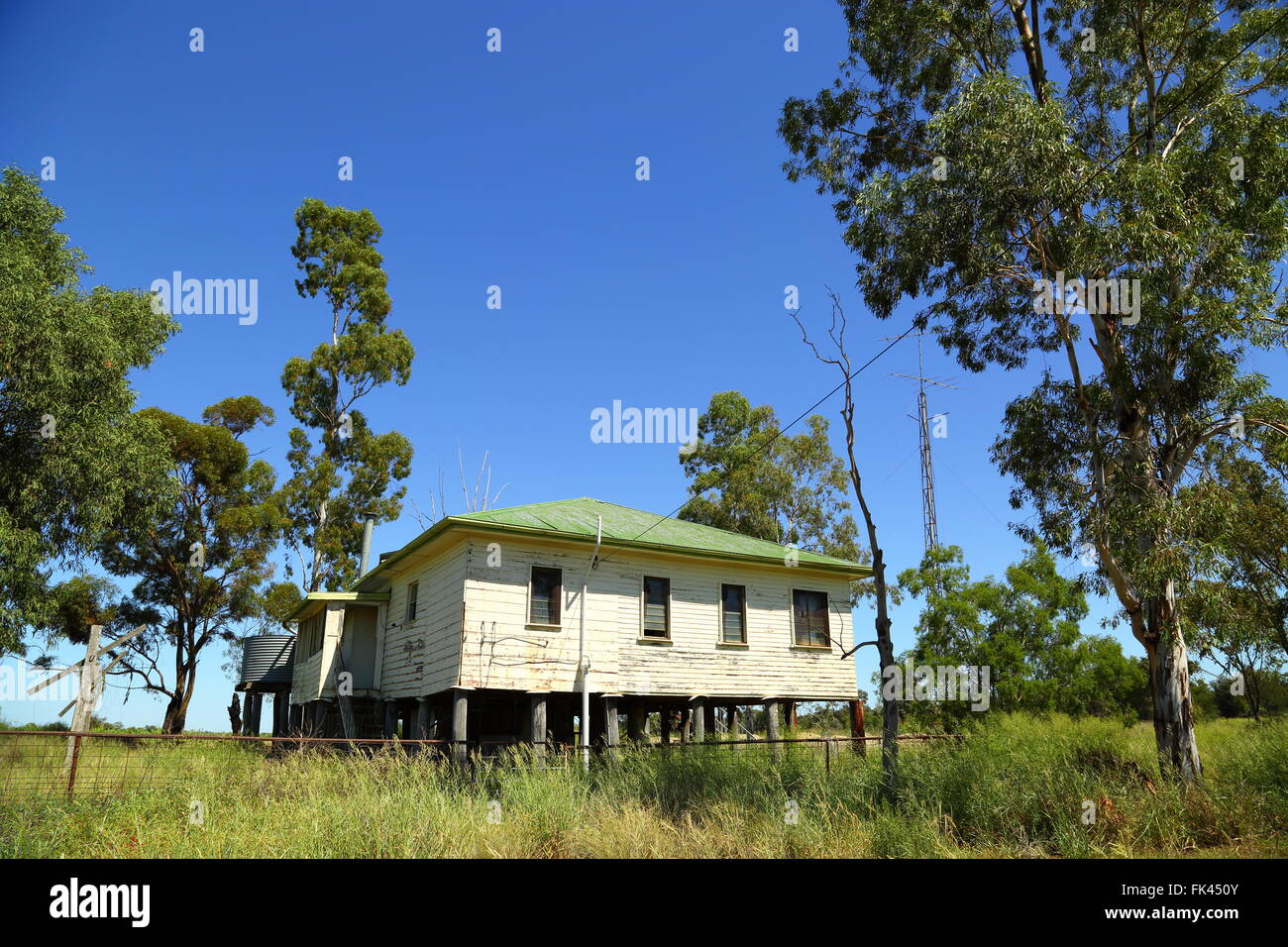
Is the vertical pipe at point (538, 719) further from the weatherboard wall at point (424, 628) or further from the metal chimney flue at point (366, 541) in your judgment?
the metal chimney flue at point (366, 541)

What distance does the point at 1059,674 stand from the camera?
3256 cm

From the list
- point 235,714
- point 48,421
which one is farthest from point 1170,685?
point 235,714

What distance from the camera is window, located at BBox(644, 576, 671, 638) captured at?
18719 millimetres

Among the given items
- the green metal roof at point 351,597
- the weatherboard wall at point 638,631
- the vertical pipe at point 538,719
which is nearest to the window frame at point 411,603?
the green metal roof at point 351,597

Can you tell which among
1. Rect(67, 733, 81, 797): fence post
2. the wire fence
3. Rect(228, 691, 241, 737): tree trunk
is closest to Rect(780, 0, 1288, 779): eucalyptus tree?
the wire fence

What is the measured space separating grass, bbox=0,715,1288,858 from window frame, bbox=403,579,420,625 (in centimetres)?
726

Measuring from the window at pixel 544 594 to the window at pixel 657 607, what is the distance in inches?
89.4

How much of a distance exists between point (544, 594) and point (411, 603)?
4.16 meters

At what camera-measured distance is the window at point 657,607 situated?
1872 centimetres

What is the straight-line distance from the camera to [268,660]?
26.6m
